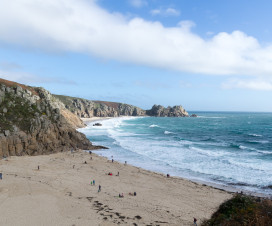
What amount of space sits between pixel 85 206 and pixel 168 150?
29.8 meters

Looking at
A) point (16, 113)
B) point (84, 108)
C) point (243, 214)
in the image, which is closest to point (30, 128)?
point (16, 113)

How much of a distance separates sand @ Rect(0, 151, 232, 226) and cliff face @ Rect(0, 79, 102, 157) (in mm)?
3528

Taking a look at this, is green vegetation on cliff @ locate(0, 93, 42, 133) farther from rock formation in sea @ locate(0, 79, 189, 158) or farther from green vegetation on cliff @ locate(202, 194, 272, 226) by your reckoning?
green vegetation on cliff @ locate(202, 194, 272, 226)

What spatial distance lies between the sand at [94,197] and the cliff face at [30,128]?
11.6 ft

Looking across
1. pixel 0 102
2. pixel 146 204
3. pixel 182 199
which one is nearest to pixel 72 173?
pixel 146 204

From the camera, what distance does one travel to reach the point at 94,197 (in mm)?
21250

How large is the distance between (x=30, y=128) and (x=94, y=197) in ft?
76.6

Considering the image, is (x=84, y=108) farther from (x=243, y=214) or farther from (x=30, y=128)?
(x=243, y=214)

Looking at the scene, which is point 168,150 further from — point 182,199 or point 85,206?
point 85,206

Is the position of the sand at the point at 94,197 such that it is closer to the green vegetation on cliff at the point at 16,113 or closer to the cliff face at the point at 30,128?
the cliff face at the point at 30,128

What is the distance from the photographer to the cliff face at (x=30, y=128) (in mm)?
35562

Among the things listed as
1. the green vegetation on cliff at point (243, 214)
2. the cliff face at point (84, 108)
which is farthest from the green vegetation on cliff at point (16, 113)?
the cliff face at point (84, 108)

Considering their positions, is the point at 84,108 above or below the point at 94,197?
above

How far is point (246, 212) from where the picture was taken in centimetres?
1091
